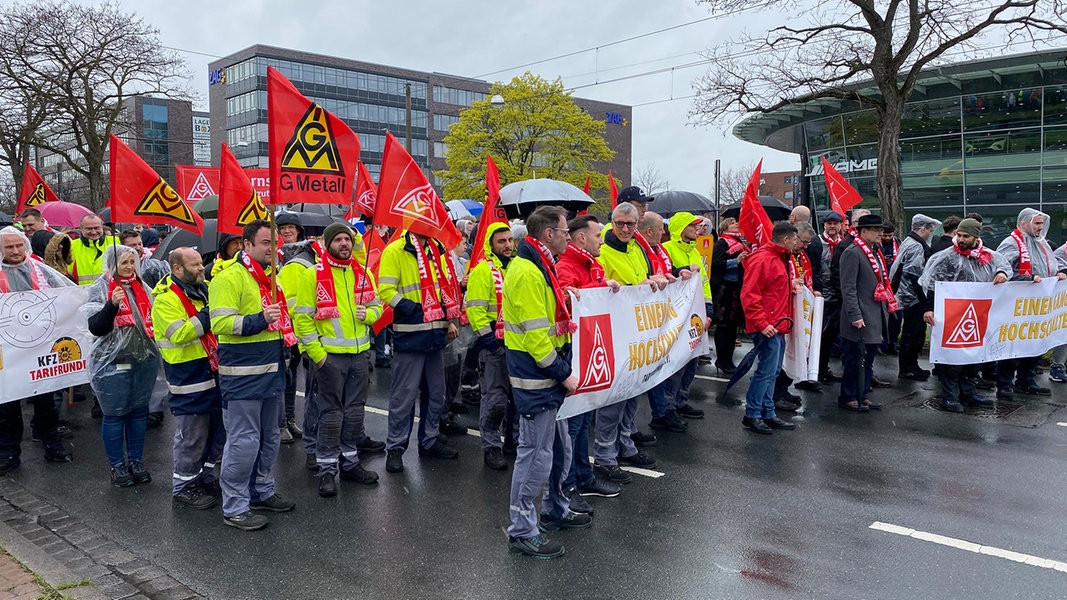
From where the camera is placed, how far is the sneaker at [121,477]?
6.16m

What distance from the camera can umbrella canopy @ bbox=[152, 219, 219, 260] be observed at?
1031 centimetres

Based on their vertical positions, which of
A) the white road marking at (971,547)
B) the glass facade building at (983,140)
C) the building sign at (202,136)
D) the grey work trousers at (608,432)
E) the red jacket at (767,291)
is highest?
the building sign at (202,136)

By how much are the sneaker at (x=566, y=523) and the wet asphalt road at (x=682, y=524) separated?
0.36ft

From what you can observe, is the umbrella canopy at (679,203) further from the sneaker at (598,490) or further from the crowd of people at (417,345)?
the sneaker at (598,490)

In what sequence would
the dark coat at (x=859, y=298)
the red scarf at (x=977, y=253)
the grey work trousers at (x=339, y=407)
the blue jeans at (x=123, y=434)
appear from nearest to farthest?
the grey work trousers at (x=339, y=407), the blue jeans at (x=123, y=434), the dark coat at (x=859, y=298), the red scarf at (x=977, y=253)

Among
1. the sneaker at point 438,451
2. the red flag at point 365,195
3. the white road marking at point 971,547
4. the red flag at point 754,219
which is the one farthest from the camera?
the red flag at point 365,195

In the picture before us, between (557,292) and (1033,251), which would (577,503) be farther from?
(1033,251)

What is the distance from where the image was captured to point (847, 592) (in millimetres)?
4234

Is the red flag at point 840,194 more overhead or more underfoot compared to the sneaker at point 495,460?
more overhead

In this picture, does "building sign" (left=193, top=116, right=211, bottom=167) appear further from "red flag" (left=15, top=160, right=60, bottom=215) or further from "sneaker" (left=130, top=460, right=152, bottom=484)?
"sneaker" (left=130, top=460, right=152, bottom=484)

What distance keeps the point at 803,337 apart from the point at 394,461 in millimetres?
4339

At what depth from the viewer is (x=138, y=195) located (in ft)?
22.4

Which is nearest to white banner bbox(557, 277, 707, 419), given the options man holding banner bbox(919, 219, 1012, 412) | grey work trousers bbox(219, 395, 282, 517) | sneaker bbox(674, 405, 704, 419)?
sneaker bbox(674, 405, 704, 419)

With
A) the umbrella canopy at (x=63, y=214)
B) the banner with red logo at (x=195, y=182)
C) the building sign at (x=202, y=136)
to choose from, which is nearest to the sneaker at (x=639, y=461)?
the banner with red logo at (x=195, y=182)
